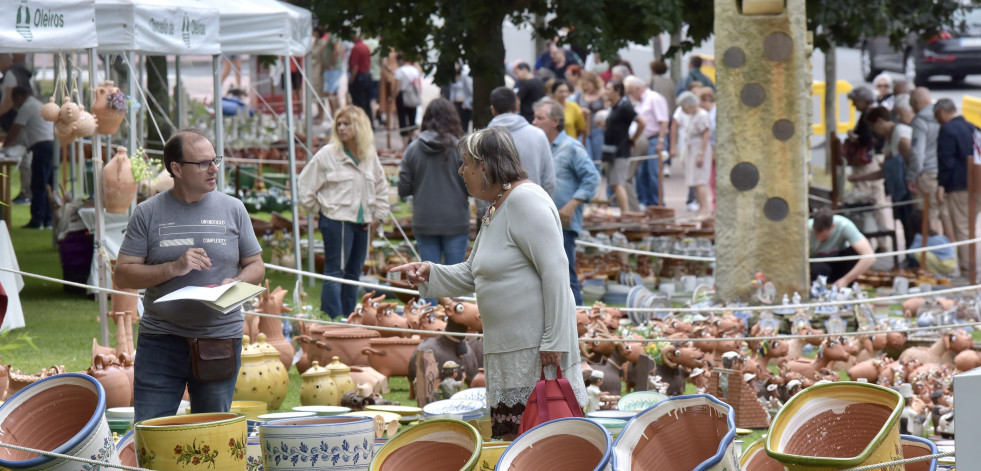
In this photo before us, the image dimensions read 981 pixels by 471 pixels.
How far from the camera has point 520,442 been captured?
372 centimetres

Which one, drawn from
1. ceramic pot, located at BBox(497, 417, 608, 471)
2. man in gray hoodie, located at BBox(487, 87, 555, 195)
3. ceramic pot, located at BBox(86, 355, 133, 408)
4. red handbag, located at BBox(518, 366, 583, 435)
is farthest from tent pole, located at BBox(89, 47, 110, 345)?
ceramic pot, located at BBox(497, 417, 608, 471)

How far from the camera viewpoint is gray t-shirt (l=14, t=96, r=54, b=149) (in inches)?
540

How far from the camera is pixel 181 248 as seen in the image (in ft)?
14.2

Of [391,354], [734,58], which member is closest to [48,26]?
[391,354]

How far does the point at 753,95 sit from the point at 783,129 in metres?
0.33

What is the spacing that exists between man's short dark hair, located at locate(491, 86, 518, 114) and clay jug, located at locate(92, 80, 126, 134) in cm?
242

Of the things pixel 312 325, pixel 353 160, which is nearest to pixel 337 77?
pixel 353 160

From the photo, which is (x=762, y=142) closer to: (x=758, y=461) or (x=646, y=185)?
(x=758, y=461)

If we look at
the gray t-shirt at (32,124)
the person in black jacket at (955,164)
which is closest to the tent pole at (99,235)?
the gray t-shirt at (32,124)

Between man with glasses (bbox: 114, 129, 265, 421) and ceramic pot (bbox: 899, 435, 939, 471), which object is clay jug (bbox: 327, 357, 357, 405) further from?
ceramic pot (bbox: 899, 435, 939, 471)

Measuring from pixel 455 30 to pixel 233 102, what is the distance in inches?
361

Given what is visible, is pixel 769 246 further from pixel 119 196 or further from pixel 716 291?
pixel 119 196

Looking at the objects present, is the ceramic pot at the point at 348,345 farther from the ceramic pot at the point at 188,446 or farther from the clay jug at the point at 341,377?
the ceramic pot at the point at 188,446

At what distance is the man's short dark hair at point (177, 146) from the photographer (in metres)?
4.34
